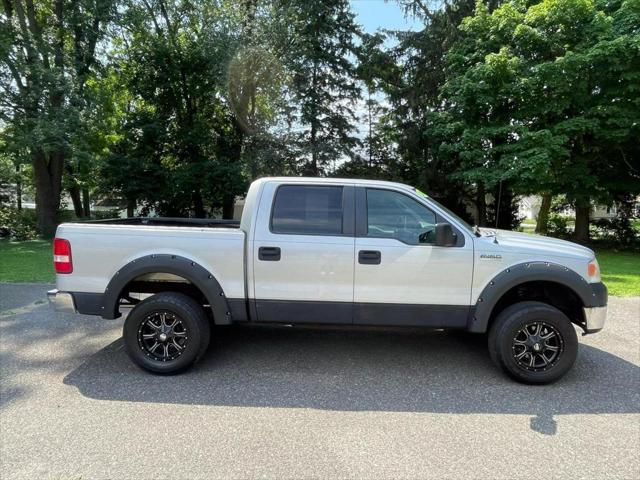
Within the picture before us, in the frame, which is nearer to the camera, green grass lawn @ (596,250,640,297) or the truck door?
the truck door

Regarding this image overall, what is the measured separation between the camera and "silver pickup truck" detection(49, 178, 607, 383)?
3.81m

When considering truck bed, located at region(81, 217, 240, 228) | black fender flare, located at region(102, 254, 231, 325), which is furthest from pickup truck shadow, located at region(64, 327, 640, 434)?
truck bed, located at region(81, 217, 240, 228)

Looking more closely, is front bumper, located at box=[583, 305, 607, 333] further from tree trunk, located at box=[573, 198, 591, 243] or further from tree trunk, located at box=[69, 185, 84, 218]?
tree trunk, located at box=[69, 185, 84, 218]

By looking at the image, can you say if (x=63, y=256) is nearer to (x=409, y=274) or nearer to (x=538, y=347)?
(x=409, y=274)

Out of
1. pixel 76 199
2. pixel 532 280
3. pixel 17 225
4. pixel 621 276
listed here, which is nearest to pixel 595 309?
pixel 532 280

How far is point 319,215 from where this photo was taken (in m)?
4.02

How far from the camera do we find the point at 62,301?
402cm

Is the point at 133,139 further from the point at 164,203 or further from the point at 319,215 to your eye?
the point at 319,215

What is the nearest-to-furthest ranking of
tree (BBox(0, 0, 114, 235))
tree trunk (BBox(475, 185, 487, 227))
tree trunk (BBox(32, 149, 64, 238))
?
tree (BBox(0, 0, 114, 235)), tree trunk (BBox(32, 149, 64, 238)), tree trunk (BBox(475, 185, 487, 227))

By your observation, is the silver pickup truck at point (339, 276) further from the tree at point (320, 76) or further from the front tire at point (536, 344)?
the tree at point (320, 76)

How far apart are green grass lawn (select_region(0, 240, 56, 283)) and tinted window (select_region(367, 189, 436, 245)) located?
282 inches

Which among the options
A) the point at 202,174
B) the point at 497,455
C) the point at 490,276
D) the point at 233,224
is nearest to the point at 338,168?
the point at 202,174

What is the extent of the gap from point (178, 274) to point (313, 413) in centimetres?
178

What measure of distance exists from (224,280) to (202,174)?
1608 cm
